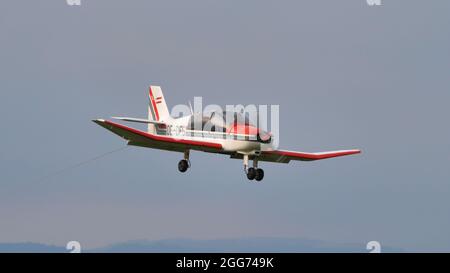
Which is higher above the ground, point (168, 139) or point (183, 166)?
point (168, 139)

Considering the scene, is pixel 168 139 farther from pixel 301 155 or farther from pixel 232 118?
pixel 301 155

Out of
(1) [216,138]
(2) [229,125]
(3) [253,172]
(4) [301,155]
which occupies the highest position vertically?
(2) [229,125]

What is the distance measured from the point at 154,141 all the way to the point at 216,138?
12.4 ft

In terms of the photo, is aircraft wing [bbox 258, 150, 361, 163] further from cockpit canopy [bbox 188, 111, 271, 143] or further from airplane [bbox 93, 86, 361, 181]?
cockpit canopy [bbox 188, 111, 271, 143]

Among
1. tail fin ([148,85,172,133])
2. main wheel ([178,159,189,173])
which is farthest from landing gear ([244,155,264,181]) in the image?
tail fin ([148,85,172,133])

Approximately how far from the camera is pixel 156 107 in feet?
223

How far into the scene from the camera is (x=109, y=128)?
61.2m

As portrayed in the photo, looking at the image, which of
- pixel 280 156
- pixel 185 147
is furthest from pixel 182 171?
pixel 280 156

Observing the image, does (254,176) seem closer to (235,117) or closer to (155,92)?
(235,117)

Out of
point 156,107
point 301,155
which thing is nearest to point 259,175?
point 301,155

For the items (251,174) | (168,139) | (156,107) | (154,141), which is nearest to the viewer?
(251,174)

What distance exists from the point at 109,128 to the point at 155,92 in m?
8.36

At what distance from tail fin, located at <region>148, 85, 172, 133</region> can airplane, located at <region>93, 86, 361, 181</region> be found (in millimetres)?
1042

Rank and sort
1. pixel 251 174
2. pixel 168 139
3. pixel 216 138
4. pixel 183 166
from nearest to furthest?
pixel 251 174, pixel 216 138, pixel 168 139, pixel 183 166
